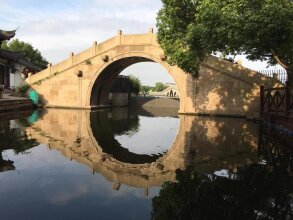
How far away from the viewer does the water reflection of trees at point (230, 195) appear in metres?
5.07

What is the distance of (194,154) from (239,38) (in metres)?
6.34

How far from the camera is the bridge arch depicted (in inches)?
1075

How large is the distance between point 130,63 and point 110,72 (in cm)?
229

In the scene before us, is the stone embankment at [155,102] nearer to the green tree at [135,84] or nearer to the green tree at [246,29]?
the green tree at [135,84]

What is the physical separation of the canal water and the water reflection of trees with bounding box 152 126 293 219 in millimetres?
16

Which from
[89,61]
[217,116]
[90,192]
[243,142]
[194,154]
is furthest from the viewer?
[89,61]

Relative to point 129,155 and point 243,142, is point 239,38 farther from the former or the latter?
point 129,155

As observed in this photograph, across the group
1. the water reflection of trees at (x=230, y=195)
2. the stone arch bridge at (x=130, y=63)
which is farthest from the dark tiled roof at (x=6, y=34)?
the water reflection of trees at (x=230, y=195)

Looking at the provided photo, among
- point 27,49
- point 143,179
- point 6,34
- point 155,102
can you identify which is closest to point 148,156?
point 143,179

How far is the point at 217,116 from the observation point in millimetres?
24844

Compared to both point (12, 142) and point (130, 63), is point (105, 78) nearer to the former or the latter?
point (130, 63)

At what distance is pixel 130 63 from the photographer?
3319 centimetres

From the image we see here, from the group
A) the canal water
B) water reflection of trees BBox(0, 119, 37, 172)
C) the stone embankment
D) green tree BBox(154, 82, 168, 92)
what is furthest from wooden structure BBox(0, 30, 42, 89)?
green tree BBox(154, 82, 168, 92)

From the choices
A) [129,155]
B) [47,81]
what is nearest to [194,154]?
[129,155]
